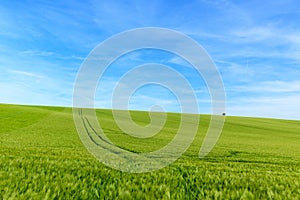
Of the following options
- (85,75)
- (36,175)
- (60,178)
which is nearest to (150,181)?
(60,178)

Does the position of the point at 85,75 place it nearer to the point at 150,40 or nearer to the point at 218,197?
the point at 150,40

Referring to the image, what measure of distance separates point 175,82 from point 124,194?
822 centimetres

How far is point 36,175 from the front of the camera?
8.85 metres

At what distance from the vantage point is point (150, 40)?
15.3 m

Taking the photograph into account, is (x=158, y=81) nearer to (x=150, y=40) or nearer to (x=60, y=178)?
(x=150, y=40)

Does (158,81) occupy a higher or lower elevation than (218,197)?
higher

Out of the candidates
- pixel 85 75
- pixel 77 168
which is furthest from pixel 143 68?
pixel 77 168

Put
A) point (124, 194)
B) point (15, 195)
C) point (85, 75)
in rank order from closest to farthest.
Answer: point (15, 195), point (124, 194), point (85, 75)

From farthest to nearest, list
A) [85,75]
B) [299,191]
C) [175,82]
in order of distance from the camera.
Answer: [175,82], [85,75], [299,191]

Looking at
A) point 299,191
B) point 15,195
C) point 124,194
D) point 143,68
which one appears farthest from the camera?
point 143,68

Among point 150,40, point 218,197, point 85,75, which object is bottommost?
point 218,197

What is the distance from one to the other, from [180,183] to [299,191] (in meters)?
3.62

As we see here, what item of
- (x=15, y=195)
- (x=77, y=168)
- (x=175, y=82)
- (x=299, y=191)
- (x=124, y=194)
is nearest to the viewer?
(x=15, y=195)

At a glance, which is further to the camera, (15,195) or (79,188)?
(79,188)
